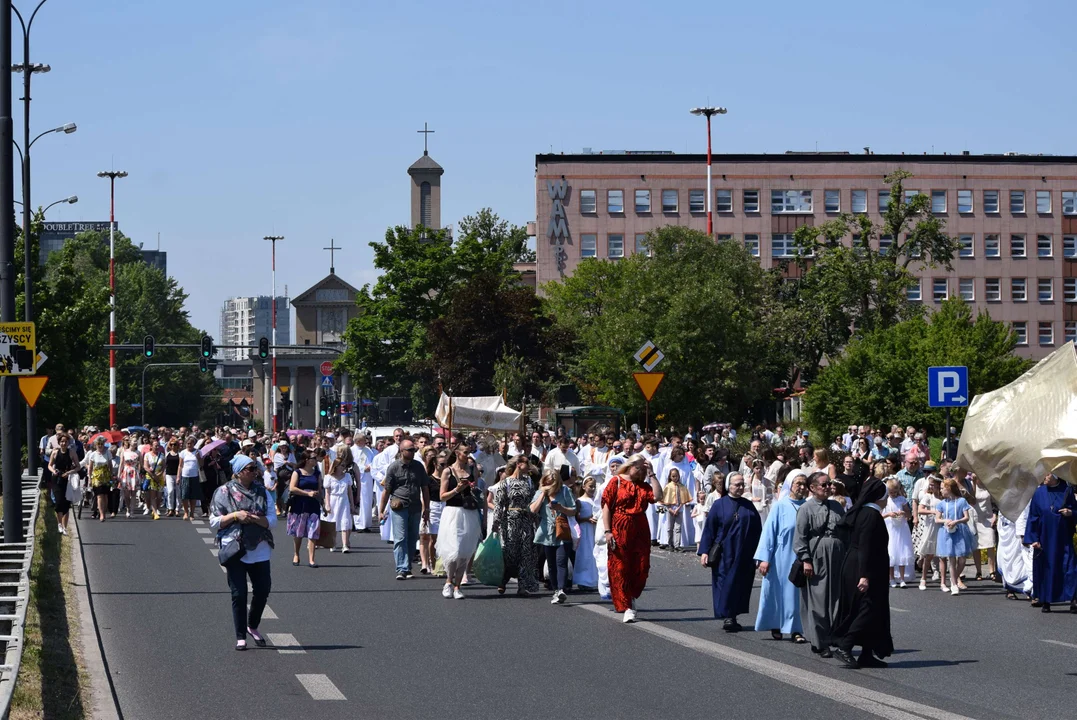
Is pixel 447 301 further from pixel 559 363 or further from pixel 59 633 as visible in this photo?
pixel 59 633

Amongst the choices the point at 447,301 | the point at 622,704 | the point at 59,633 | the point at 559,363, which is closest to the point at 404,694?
the point at 622,704

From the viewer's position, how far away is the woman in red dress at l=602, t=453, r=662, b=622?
1533cm

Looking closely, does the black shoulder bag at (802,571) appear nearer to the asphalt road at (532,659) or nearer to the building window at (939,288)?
the asphalt road at (532,659)

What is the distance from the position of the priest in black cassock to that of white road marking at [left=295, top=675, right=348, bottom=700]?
13.0 feet

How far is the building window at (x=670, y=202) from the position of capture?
10000 cm

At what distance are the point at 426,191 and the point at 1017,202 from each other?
59909 millimetres

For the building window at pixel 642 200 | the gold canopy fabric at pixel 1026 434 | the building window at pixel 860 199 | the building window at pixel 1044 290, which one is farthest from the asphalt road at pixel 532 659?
the building window at pixel 1044 290

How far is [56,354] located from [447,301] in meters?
40.7

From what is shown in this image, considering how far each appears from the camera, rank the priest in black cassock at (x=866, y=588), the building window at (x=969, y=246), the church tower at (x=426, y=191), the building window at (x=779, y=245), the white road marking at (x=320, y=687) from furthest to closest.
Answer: the church tower at (x=426, y=191), the building window at (x=969, y=246), the building window at (x=779, y=245), the priest in black cassock at (x=866, y=588), the white road marking at (x=320, y=687)

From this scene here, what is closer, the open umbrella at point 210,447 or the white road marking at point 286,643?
the white road marking at point 286,643

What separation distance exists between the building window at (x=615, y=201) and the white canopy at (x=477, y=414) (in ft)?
208

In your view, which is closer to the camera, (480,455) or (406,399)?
(480,455)

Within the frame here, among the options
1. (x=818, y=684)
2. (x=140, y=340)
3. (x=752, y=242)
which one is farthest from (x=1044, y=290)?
(x=818, y=684)

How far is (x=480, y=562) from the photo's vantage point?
17703 millimetres
